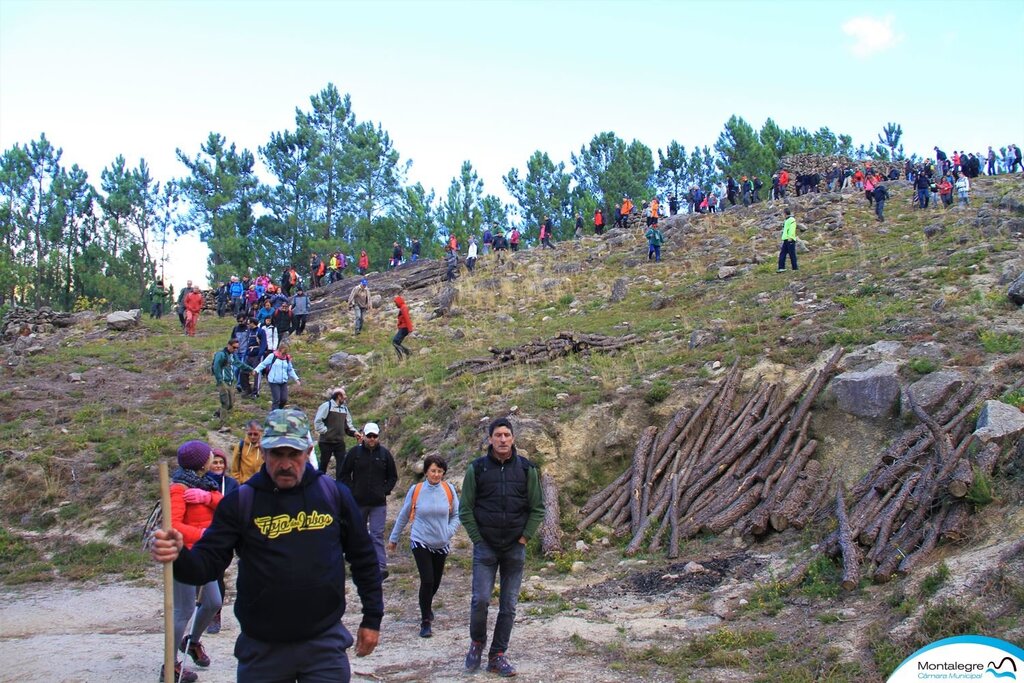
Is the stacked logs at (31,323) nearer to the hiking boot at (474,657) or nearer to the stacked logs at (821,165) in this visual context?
the hiking boot at (474,657)

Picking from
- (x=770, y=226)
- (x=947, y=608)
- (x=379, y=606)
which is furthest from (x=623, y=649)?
(x=770, y=226)

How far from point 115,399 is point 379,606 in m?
15.0

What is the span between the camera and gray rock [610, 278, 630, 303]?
70.1 feet

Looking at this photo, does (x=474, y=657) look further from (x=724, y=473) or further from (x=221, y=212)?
(x=221, y=212)

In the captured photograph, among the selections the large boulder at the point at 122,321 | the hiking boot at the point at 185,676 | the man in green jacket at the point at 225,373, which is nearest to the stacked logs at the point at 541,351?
the man in green jacket at the point at 225,373

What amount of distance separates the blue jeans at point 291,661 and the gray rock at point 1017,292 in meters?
11.3

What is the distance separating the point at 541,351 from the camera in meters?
15.1

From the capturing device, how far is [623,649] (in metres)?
6.14

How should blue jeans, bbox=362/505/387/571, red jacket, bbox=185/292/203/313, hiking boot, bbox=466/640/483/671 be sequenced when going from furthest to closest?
1. red jacket, bbox=185/292/203/313
2. blue jeans, bbox=362/505/387/571
3. hiking boot, bbox=466/640/483/671

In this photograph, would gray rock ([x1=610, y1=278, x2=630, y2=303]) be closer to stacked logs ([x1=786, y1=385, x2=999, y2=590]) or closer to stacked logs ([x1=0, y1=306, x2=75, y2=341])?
stacked logs ([x1=786, y1=385, x2=999, y2=590])

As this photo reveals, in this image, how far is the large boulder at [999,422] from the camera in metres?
7.37

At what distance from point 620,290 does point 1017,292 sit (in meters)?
11.1

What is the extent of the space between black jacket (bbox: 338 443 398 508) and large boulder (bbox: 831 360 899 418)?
551 centimetres

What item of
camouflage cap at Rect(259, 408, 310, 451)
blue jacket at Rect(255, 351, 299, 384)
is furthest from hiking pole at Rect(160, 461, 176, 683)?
blue jacket at Rect(255, 351, 299, 384)
